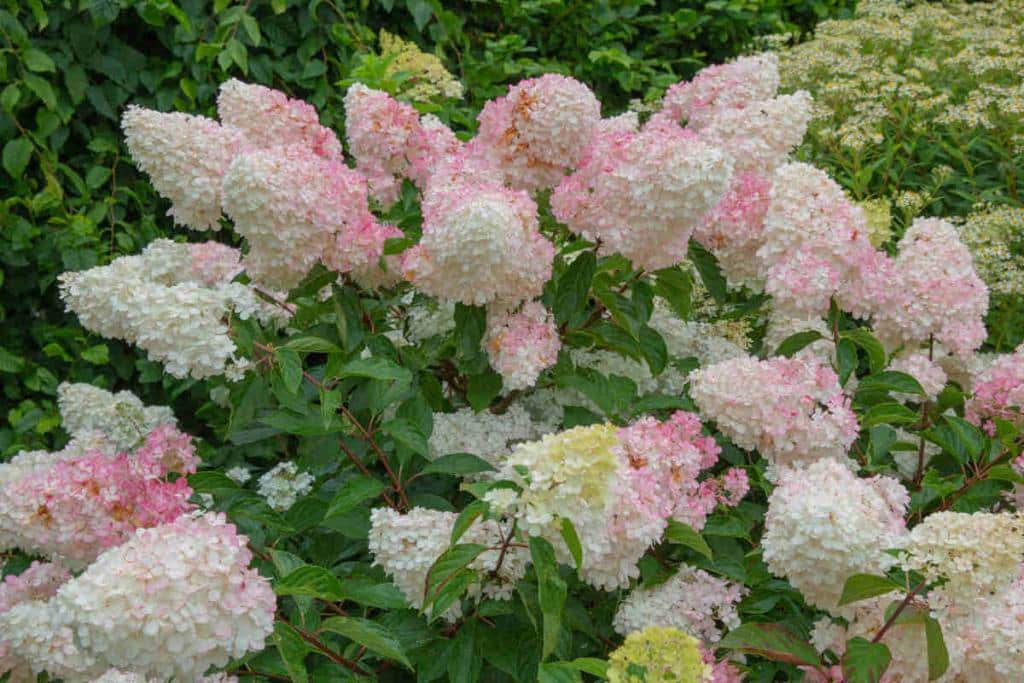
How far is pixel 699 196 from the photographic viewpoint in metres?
1.82

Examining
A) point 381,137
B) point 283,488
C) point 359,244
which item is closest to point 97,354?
point 283,488

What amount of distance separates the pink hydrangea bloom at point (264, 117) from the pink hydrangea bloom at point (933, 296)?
1.21 metres

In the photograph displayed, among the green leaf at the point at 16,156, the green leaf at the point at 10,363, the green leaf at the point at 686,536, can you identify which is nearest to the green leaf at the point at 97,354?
the green leaf at the point at 10,363

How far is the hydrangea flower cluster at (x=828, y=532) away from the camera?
5.01 feet

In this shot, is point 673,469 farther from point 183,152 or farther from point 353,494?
point 183,152

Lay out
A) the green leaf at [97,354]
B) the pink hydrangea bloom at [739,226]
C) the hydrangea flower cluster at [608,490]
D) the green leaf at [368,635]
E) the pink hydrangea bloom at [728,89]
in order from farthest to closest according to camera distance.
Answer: the green leaf at [97,354]
the pink hydrangea bloom at [728,89]
the pink hydrangea bloom at [739,226]
the green leaf at [368,635]
the hydrangea flower cluster at [608,490]

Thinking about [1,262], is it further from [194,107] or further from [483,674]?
[483,674]

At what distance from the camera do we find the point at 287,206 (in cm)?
186

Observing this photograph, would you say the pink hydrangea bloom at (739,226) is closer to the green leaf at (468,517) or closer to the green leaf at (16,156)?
the green leaf at (468,517)

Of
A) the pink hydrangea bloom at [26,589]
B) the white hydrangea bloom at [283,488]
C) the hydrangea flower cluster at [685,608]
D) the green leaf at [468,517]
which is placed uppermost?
the green leaf at [468,517]

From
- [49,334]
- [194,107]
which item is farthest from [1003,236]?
[49,334]

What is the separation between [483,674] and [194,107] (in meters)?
2.40

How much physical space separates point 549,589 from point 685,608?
0.37m

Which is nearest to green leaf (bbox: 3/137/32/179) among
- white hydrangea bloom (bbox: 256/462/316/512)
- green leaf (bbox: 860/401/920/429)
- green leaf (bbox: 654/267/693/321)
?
white hydrangea bloom (bbox: 256/462/316/512)
